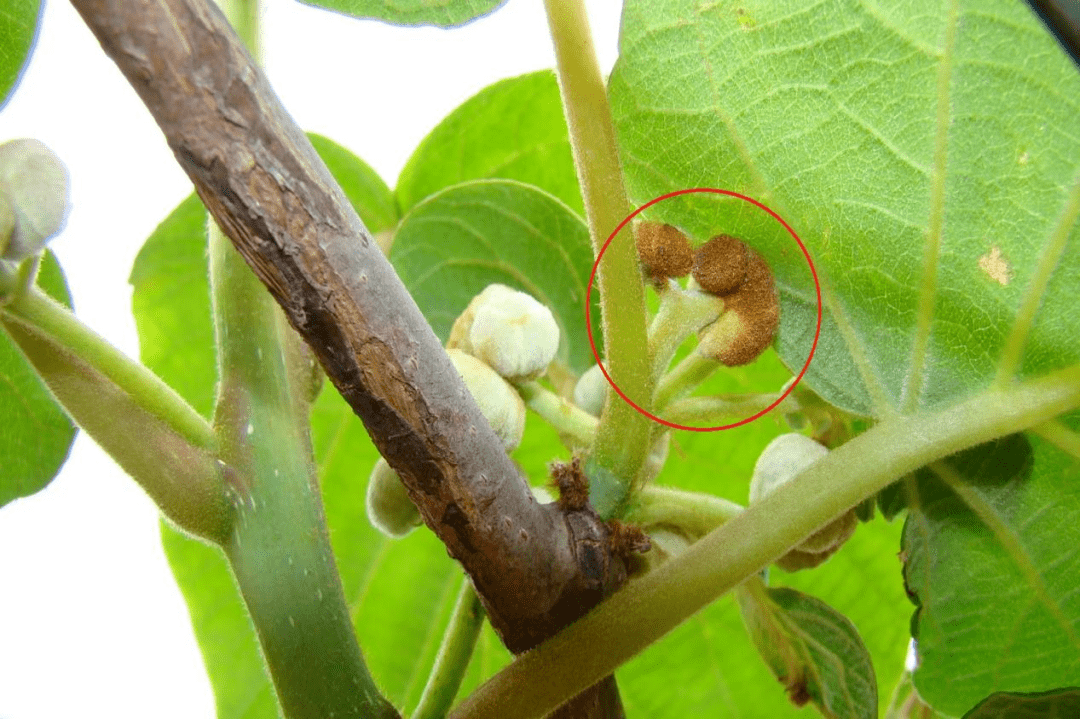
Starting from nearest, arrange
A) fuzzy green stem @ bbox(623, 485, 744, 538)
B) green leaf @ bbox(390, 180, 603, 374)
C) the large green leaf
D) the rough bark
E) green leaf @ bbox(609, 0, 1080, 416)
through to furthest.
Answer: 1. the rough bark
2. green leaf @ bbox(609, 0, 1080, 416)
3. fuzzy green stem @ bbox(623, 485, 744, 538)
4. green leaf @ bbox(390, 180, 603, 374)
5. the large green leaf

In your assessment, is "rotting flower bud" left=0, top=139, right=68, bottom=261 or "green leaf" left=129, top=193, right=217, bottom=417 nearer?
"rotting flower bud" left=0, top=139, right=68, bottom=261

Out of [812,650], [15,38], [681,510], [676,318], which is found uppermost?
[15,38]

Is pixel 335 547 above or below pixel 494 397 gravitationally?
below

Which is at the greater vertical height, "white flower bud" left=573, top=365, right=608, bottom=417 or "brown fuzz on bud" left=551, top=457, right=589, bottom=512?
"brown fuzz on bud" left=551, top=457, right=589, bottom=512

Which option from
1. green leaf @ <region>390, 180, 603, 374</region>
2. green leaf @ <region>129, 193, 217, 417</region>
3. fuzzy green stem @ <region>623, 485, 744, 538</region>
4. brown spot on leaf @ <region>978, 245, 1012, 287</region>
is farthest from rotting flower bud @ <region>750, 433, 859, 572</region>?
green leaf @ <region>129, 193, 217, 417</region>

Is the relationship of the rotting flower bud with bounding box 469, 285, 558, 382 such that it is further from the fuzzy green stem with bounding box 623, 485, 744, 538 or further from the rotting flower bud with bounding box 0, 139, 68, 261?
the rotting flower bud with bounding box 0, 139, 68, 261

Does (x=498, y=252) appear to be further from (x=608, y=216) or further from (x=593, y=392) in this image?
(x=608, y=216)

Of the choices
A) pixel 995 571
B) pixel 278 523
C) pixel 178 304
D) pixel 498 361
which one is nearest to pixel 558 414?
pixel 498 361
